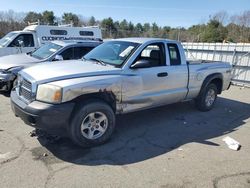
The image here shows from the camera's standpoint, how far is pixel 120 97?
15.2 feet

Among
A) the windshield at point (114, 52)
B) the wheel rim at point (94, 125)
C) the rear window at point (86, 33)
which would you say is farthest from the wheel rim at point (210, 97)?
the rear window at point (86, 33)

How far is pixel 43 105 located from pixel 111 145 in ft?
4.60

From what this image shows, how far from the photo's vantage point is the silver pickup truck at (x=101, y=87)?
12.7 feet

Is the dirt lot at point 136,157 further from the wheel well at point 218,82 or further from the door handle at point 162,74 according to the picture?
the wheel well at point 218,82

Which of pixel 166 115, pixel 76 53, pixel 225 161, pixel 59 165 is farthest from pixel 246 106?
pixel 59 165

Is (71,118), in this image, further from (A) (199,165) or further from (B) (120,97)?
(A) (199,165)

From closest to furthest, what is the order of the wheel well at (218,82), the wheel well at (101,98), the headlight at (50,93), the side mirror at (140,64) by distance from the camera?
the headlight at (50,93) → the wheel well at (101,98) → the side mirror at (140,64) → the wheel well at (218,82)

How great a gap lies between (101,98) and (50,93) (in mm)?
939

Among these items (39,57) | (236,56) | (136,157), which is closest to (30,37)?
(39,57)

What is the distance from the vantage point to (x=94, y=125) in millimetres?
4414

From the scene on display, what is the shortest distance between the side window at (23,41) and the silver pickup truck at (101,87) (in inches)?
255

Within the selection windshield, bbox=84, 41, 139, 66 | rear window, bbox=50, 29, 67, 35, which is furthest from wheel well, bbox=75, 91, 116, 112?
rear window, bbox=50, 29, 67, 35

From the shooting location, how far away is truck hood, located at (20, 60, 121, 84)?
13.2 feet

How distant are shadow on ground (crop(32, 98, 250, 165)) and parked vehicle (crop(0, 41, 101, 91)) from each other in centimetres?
332
